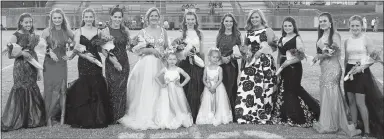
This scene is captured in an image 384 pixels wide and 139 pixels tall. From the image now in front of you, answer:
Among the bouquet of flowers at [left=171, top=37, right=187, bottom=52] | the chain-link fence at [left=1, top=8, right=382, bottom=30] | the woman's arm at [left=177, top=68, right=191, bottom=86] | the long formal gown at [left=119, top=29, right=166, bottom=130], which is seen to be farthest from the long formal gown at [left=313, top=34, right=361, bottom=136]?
the chain-link fence at [left=1, top=8, right=382, bottom=30]

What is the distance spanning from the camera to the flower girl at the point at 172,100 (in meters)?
7.20

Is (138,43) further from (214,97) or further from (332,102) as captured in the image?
(332,102)

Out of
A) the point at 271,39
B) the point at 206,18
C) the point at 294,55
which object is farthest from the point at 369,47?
the point at 206,18

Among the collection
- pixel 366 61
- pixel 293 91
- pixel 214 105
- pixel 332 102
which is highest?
pixel 366 61

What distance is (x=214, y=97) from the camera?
24.9 ft

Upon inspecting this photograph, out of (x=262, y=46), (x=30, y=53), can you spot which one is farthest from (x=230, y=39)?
(x=30, y=53)

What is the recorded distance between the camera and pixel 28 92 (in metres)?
7.16

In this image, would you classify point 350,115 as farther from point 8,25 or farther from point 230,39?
point 8,25

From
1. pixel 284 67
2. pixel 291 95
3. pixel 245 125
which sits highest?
pixel 284 67

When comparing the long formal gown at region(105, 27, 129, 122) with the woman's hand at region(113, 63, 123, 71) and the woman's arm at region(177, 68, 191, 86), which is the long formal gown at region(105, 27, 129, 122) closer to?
the woman's hand at region(113, 63, 123, 71)

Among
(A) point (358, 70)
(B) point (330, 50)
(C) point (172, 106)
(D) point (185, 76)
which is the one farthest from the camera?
(D) point (185, 76)

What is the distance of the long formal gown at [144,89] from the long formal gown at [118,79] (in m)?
0.14

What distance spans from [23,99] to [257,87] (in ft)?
12.1

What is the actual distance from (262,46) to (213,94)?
1.12m
